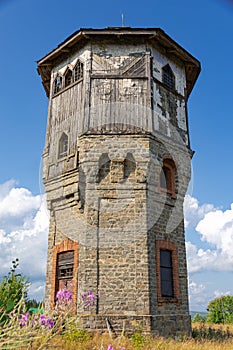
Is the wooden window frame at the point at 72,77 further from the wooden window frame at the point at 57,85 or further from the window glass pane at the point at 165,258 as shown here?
the window glass pane at the point at 165,258

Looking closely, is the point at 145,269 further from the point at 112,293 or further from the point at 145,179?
the point at 145,179

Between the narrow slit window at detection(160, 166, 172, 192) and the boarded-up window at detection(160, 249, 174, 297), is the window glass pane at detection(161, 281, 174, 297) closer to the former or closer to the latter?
the boarded-up window at detection(160, 249, 174, 297)

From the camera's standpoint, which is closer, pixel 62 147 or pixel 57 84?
pixel 62 147

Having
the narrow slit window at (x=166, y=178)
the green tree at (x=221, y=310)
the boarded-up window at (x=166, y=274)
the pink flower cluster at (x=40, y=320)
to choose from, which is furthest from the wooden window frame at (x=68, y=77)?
the green tree at (x=221, y=310)

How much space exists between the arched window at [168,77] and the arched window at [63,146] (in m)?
5.24

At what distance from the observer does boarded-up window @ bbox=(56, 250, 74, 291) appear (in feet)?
39.6

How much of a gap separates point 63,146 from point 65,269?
521 cm

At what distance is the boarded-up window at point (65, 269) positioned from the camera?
12.1 metres

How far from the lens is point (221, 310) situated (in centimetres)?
2527

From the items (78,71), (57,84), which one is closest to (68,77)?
(57,84)

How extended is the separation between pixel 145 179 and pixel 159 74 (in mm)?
5259

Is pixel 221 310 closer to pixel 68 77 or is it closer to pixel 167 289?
→ pixel 167 289

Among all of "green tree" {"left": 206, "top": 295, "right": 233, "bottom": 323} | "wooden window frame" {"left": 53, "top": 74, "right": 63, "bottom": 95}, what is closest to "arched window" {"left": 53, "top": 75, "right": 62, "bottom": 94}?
"wooden window frame" {"left": 53, "top": 74, "right": 63, "bottom": 95}

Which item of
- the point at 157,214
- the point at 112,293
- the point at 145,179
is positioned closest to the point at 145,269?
the point at 112,293
